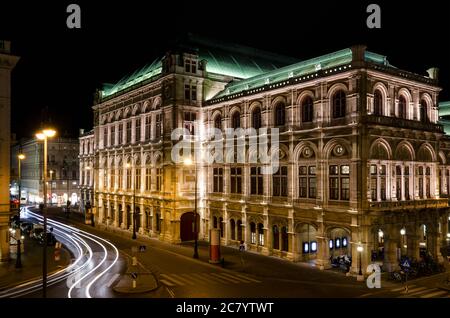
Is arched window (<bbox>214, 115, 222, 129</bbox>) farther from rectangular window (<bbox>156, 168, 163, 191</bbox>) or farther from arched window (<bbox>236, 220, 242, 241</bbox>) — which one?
arched window (<bbox>236, 220, 242, 241</bbox>)

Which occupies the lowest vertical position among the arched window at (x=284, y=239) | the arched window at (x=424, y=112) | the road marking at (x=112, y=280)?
the road marking at (x=112, y=280)

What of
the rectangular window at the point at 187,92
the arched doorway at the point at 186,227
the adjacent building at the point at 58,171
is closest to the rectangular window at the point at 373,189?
the arched doorway at the point at 186,227

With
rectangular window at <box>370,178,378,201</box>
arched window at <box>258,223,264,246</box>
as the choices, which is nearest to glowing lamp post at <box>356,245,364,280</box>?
rectangular window at <box>370,178,378,201</box>

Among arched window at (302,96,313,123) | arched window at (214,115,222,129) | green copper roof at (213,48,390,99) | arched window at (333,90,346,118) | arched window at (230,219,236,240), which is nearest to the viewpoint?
arched window at (333,90,346,118)

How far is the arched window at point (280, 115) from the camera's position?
44.9 metres

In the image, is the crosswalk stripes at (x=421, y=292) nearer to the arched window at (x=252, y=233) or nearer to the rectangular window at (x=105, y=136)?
the arched window at (x=252, y=233)

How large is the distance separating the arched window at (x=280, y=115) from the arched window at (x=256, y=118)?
2.79 meters

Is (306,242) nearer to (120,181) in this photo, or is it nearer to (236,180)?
(236,180)

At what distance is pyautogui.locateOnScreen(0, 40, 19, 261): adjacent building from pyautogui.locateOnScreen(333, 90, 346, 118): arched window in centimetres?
3089

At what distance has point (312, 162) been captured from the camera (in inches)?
1622

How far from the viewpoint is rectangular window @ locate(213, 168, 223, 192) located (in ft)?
175

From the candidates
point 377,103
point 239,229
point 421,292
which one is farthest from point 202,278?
point 377,103

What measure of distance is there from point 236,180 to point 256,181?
3596 millimetres

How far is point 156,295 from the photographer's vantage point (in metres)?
29.1
